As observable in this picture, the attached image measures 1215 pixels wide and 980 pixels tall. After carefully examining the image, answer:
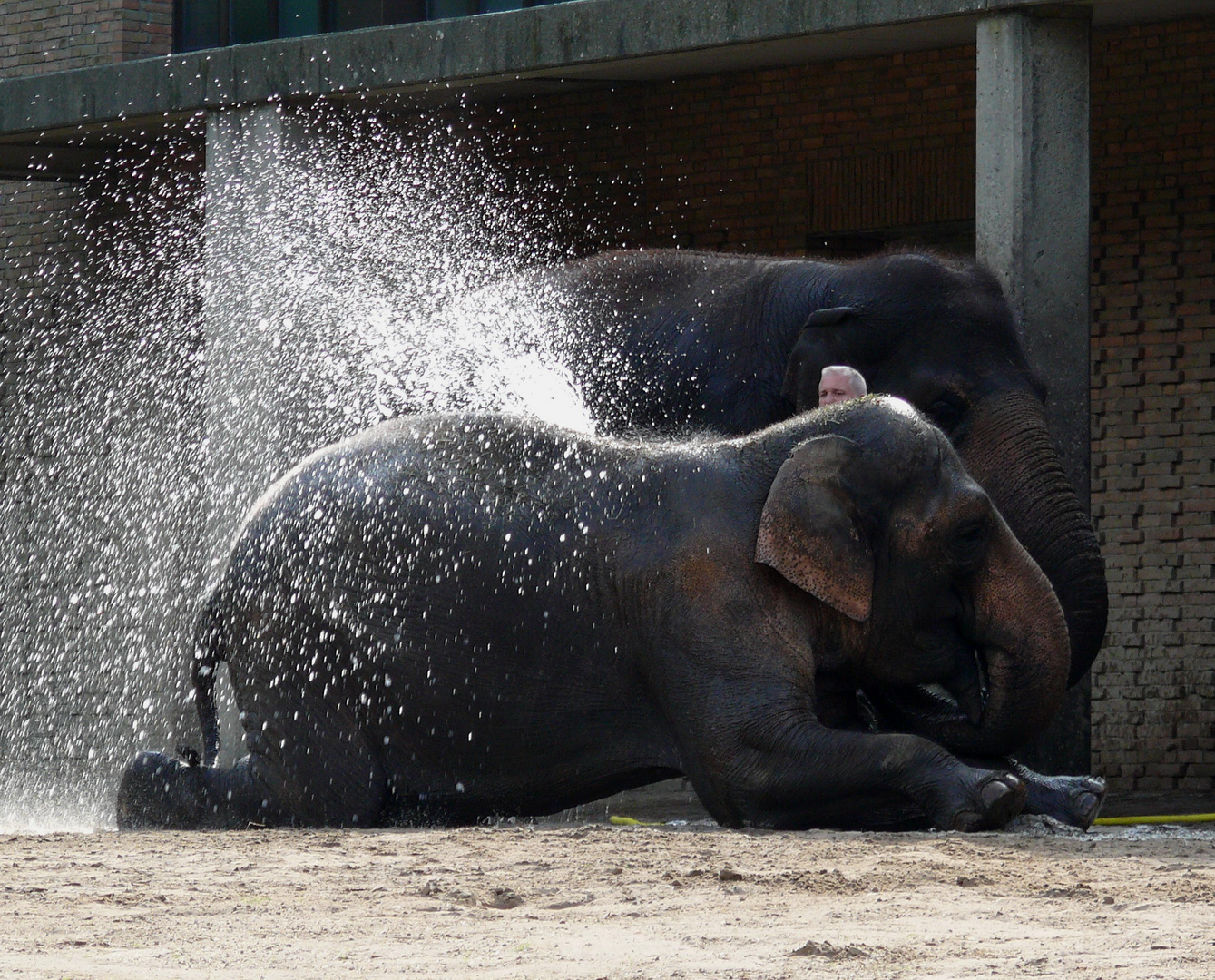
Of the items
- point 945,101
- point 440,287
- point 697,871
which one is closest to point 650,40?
point 440,287

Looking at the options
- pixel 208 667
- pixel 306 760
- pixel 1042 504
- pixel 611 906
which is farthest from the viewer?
pixel 1042 504

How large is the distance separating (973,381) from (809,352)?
0.69m

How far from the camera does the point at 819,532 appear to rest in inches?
286

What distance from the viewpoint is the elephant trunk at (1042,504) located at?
856 cm

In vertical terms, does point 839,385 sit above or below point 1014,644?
above

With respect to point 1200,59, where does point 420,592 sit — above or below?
below

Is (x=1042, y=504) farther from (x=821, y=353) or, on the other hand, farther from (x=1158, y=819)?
(x=1158, y=819)

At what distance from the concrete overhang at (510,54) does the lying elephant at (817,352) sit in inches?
38.7

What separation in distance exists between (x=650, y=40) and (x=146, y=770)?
4.17 m

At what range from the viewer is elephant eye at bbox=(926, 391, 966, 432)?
354 inches

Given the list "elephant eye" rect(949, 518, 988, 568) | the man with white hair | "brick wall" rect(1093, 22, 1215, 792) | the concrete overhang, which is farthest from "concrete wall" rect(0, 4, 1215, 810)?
"elephant eye" rect(949, 518, 988, 568)

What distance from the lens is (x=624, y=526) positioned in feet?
24.8

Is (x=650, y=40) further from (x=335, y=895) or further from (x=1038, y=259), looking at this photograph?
(x=335, y=895)

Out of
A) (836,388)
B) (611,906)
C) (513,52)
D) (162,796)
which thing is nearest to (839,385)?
(836,388)
